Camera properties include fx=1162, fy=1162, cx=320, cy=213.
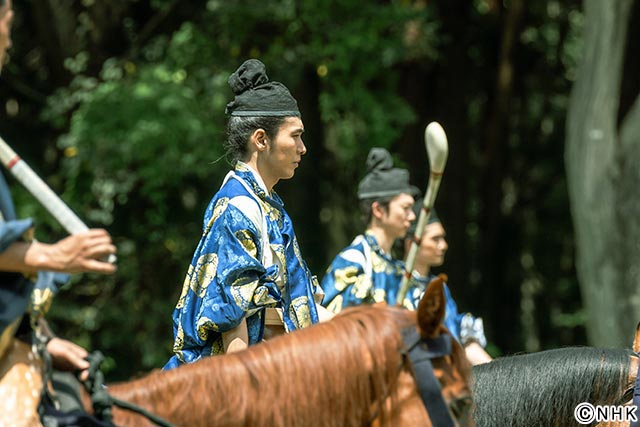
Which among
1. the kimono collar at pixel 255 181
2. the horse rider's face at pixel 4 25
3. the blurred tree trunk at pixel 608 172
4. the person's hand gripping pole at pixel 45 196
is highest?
the horse rider's face at pixel 4 25

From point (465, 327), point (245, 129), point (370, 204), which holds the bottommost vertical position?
point (465, 327)

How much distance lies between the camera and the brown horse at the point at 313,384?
283 cm

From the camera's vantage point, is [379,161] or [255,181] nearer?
A: [255,181]

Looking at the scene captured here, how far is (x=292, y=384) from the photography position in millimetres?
2859

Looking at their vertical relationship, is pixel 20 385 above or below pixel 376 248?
above

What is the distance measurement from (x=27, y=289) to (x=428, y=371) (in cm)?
99

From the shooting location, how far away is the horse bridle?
2.86 metres

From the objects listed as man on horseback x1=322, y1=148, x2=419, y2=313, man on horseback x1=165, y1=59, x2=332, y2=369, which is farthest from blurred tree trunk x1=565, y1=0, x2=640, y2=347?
man on horseback x1=165, y1=59, x2=332, y2=369

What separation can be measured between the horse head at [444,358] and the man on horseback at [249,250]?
3.46 feet

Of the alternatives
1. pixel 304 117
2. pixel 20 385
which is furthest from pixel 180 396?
pixel 304 117

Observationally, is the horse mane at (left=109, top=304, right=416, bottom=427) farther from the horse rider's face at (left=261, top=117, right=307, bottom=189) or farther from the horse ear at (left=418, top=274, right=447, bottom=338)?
the horse rider's face at (left=261, top=117, right=307, bottom=189)

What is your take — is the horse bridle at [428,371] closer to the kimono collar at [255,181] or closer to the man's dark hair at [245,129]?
the kimono collar at [255,181]

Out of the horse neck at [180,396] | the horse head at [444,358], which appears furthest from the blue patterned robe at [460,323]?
the horse neck at [180,396]

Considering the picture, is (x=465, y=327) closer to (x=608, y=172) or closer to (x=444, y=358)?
(x=608, y=172)
